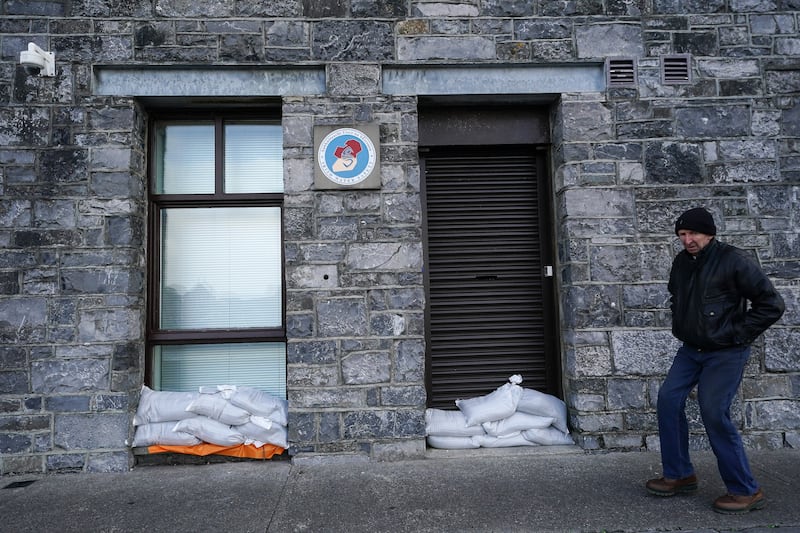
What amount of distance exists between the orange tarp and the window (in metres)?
0.55

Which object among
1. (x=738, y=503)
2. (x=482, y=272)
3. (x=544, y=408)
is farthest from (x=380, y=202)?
(x=738, y=503)

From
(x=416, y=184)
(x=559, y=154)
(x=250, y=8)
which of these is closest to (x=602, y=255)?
(x=559, y=154)

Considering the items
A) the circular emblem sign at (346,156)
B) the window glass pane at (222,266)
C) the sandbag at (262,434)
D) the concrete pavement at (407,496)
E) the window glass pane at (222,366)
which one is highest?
the circular emblem sign at (346,156)

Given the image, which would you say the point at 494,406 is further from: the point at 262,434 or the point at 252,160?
the point at 252,160

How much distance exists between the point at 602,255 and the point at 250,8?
3724mm

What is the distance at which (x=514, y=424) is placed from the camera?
15.7 ft

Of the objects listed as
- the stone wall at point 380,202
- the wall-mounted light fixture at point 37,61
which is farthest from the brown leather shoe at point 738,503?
the wall-mounted light fixture at point 37,61

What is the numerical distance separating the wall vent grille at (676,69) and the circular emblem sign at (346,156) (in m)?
2.68

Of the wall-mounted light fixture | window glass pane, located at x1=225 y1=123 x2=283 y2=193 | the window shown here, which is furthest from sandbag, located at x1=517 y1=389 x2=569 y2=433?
the wall-mounted light fixture

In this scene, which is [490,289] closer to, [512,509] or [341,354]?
[341,354]

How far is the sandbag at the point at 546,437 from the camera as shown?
4.77 metres

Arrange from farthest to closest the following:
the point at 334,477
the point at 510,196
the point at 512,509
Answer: the point at 510,196 → the point at 334,477 → the point at 512,509

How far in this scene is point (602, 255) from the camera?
474cm

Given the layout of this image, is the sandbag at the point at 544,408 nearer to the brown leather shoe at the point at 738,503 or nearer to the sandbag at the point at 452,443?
the sandbag at the point at 452,443
